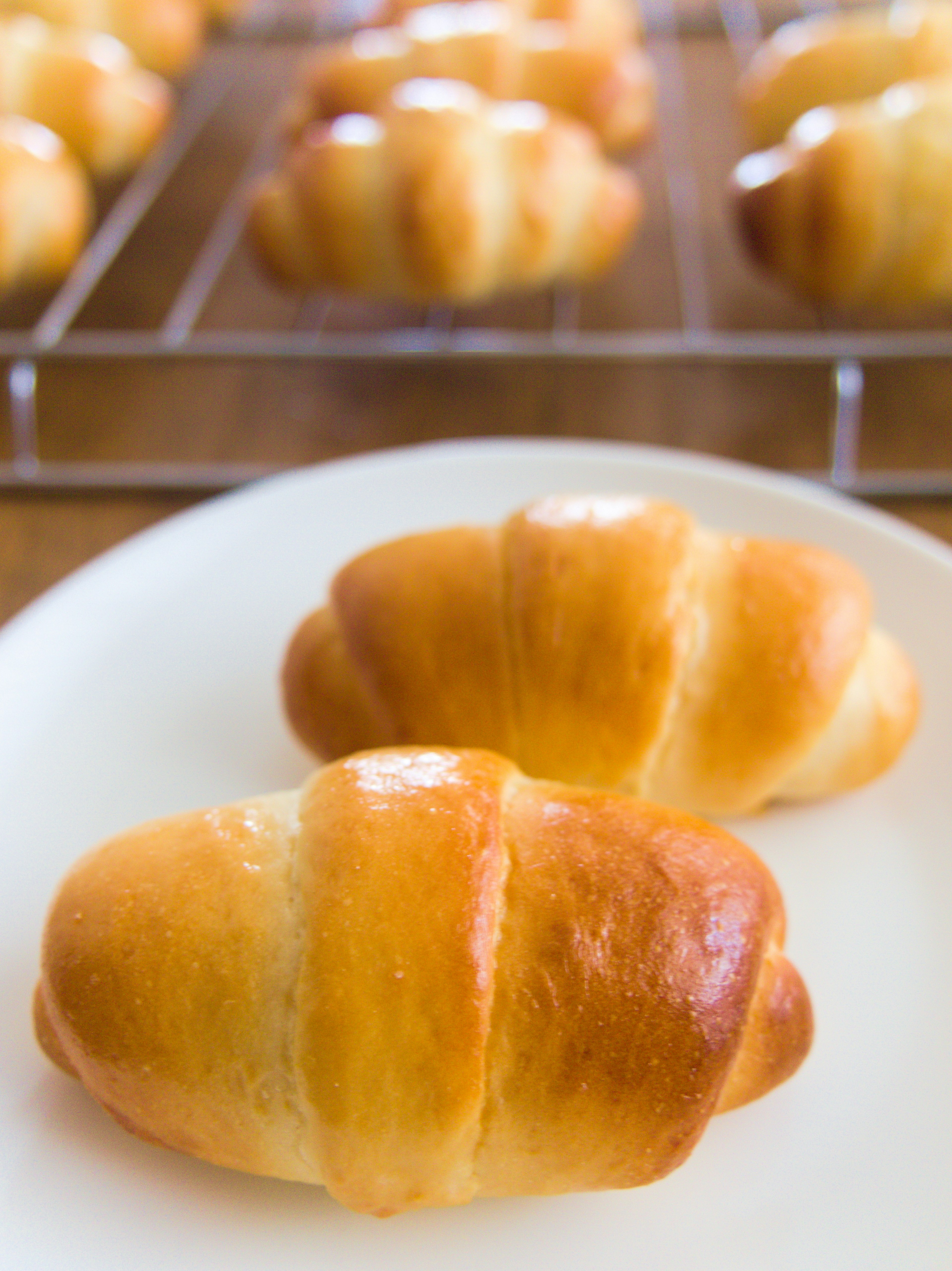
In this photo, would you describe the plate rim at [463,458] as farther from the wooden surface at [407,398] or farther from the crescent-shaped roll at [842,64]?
the crescent-shaped roll at [842,64]

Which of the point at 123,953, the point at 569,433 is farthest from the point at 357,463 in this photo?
→ the point at 123,953

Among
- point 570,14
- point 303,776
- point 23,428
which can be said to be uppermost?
point 570,14

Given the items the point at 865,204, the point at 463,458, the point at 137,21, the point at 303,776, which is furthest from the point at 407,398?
the point at 137,21

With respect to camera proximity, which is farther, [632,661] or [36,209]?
[36,209]

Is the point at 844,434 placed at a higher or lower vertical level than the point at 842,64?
lower

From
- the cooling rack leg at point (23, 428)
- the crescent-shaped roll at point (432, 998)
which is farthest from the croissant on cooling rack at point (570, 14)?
the crescent-shaped roll at point (432, 998)

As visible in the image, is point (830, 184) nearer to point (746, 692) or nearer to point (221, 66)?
point (746, 692)

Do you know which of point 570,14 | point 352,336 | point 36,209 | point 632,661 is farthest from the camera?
point 570,14

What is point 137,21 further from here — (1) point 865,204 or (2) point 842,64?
(1) point 865,204
